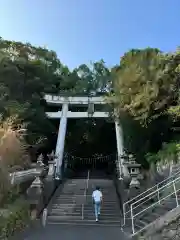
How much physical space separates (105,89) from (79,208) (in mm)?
15572

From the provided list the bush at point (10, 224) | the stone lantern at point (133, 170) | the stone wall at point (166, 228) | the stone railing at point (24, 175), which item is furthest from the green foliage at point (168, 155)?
the bush at point (10, 224)

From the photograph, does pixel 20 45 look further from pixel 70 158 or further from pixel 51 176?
pixel 51 176

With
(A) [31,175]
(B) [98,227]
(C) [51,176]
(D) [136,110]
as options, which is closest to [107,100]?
(D) [136,110]

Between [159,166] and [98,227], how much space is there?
4.74 meters

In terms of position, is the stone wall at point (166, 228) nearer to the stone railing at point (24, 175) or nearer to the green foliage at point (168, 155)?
the green foliage at point (168, 155)

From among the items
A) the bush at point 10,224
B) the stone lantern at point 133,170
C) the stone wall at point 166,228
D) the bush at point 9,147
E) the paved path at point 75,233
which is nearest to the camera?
the bush at point 10,224

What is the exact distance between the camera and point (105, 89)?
2703 centimetres

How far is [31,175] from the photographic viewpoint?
47.4 ft

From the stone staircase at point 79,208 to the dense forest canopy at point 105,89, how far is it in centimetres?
391

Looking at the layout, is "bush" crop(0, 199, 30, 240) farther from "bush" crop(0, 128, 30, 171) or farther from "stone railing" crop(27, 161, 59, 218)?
"stone railing" crop(27, 161, 59, 218)

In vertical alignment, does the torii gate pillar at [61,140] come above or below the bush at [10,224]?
above

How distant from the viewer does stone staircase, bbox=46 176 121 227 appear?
11.6 m

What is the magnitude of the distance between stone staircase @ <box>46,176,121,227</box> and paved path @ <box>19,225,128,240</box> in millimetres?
880

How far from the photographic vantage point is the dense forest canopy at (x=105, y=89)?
14.2 meters
